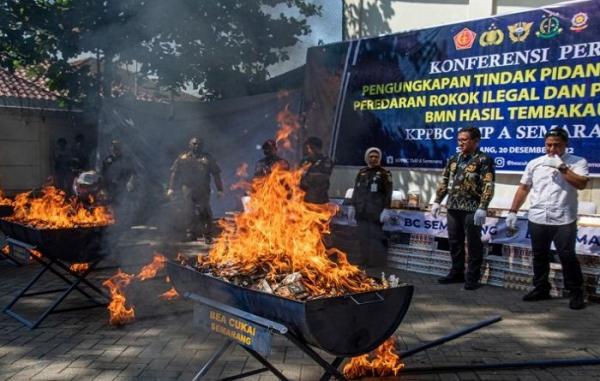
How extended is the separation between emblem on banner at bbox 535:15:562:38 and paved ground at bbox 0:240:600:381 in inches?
144

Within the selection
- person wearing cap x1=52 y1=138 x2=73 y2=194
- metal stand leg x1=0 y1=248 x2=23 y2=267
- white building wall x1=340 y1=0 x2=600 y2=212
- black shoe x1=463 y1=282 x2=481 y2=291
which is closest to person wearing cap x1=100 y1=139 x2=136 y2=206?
person wearing cap x1=52 y1=138 x2=73 y2=194

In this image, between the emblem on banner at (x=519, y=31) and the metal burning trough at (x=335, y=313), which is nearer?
the metal burning trough at (x=335, y=313)

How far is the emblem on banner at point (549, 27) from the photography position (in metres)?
7.00

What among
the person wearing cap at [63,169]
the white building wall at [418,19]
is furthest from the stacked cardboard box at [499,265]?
the person wearing cap at [63,169]

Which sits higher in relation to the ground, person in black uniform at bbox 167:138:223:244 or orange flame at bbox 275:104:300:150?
orange flame at bbox 275:104:300:150

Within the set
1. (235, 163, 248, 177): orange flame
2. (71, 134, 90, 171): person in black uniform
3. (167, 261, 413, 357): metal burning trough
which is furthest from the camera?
(71, 134, 90, 171): person in black uniform

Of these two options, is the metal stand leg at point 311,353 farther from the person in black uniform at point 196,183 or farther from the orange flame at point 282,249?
the person in black uniform at point 196,183

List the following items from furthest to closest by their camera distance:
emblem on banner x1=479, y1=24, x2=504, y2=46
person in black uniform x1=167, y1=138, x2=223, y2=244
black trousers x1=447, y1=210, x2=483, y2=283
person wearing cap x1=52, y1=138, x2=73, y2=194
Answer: person wearing cap x1=52, y1=138, x2=73, y2=194
person in black uniform x1=167, y1=138, x2=223, y2=244
emblem on banner x1=479, y1=24, x2=504, y2=46
black trousers x1=447, y1=210, x2=483, y2=283

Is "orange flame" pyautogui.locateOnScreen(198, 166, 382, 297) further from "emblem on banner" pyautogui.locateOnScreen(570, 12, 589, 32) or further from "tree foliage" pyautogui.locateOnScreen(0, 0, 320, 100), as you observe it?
"tree foliage" pyautogui.locateOnScreen(0, 0, 320, 100)

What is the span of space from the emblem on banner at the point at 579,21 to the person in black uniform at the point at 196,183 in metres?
6.33

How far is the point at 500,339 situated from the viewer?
477cm

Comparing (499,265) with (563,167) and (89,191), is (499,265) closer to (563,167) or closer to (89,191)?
(563,167)

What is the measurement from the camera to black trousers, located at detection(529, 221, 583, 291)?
226 inches

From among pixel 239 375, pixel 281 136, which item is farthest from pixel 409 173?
pixel 239 375
